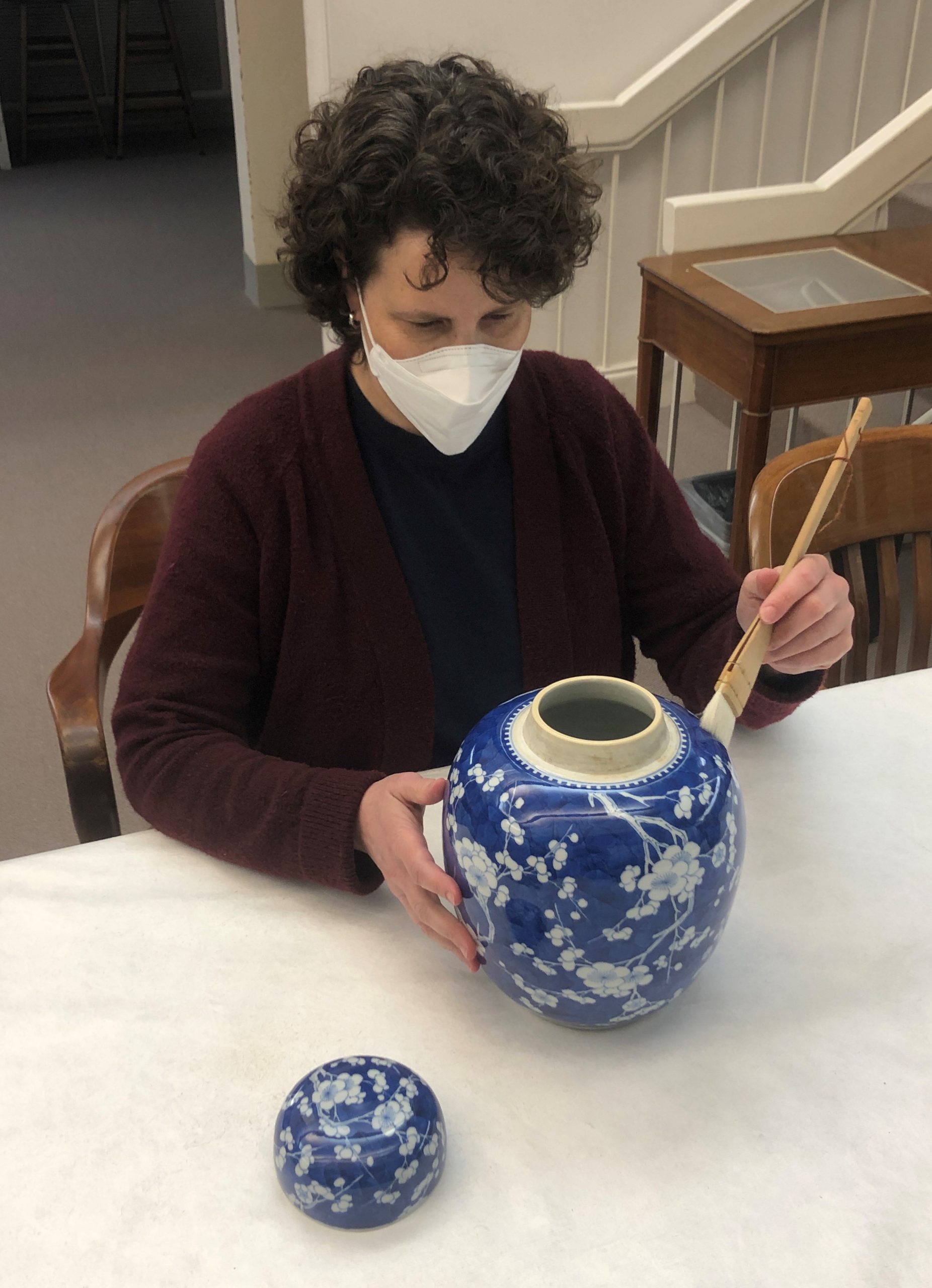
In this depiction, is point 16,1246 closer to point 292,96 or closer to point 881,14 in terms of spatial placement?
point 881,14

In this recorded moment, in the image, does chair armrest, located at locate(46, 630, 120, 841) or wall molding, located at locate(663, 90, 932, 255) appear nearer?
chair armrest, located at locate(46, 630, 120, 841)

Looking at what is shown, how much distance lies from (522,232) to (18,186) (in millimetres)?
5516

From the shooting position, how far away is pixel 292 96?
3.93m

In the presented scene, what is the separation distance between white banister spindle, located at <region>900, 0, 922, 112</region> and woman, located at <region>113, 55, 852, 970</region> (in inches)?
101

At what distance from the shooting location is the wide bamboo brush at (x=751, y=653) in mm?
675

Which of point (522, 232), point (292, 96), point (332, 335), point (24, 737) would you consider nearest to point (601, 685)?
point (522, 232)

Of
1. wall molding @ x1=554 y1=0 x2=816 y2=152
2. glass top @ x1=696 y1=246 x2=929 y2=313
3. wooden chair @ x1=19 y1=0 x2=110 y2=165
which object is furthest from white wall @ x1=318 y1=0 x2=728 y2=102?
wooden chair @ x1=19 y1=0 x2=110 y2=165

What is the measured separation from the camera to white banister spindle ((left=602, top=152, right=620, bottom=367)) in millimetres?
3000

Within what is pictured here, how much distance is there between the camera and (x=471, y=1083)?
0.66 meters

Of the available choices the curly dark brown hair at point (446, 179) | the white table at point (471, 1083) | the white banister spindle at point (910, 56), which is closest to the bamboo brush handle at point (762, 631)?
the white table at point (471, 1083)

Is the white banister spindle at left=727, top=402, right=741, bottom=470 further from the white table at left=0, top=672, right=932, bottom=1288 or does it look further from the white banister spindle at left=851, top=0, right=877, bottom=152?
the white table at left=0, top=672, right=932, bottom=1288

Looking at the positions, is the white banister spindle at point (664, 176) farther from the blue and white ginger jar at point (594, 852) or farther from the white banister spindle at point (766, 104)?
the blue and white ginger jar at point (594, 852)

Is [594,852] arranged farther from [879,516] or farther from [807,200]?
[807,200]

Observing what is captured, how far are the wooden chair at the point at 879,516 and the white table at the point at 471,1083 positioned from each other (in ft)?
1.32
